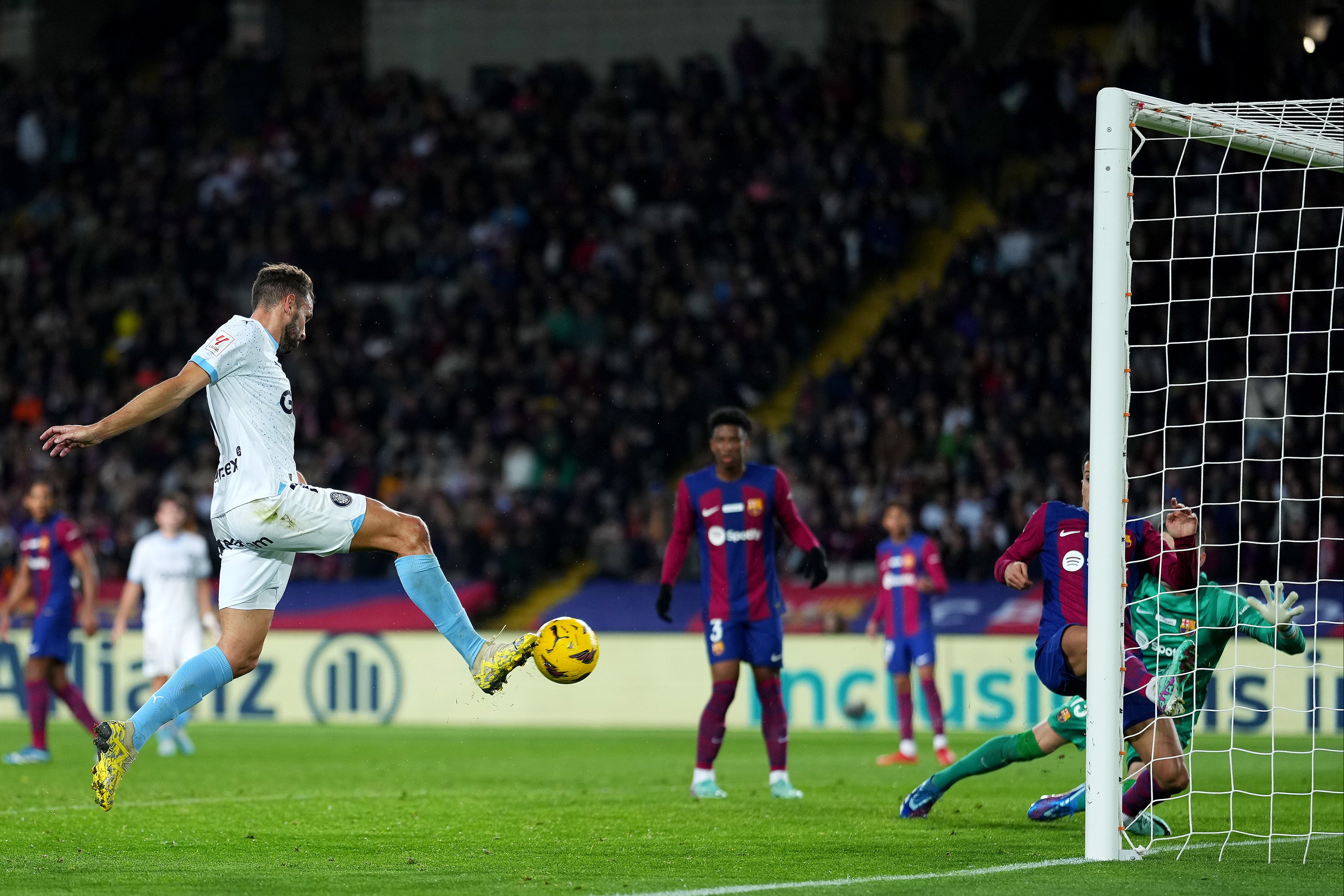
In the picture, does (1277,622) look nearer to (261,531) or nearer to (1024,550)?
(1024,550)

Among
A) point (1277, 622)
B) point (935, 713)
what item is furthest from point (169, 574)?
point (1277, 622)

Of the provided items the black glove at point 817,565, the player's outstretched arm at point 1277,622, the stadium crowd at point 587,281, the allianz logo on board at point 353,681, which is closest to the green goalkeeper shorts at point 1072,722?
the player's outstretched arm at point 1277,622

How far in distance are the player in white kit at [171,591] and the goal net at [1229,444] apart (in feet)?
25.5

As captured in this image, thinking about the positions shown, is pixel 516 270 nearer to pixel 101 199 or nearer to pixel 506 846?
pixel 101 199

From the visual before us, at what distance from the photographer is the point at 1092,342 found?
6797 millimetres

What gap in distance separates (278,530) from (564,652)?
1222 millimetres

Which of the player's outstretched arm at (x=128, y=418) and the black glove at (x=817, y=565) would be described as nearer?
the player's outstretched arm at (x=128, y=418)

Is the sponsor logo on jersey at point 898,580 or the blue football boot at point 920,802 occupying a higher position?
the sponsor logo on jersey at point 898,580

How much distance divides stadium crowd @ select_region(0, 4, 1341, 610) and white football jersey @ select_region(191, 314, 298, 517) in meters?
11.8

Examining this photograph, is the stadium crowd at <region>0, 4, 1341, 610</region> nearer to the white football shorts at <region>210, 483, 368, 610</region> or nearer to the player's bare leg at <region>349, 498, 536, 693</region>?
the player's bare leg at <region>349, 498, 536, 693</region>

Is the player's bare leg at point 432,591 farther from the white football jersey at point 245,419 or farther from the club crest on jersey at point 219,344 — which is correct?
the club crest on jersey at point 219,344

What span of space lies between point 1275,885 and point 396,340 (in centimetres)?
1823

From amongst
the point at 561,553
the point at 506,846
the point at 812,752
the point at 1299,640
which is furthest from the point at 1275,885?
the point at 561,553

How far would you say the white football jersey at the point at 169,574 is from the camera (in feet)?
48.5
